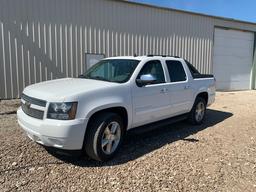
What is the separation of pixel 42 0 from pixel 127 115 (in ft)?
21.4

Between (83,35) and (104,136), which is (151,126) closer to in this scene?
(104,136)

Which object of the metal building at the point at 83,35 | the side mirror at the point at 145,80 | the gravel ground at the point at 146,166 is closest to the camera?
the gravel ground at the point at 146,166

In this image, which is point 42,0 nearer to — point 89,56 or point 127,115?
point 89,56

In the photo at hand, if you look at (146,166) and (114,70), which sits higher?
(114,70)

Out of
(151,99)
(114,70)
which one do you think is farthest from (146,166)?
(114,70)

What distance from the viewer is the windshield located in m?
4.98

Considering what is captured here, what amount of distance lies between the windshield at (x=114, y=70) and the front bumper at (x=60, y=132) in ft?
4.24

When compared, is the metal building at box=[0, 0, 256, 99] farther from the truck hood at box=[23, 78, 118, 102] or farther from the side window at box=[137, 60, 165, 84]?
the side window at box=[137, 60, 165, 84]

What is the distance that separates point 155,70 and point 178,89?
0.79 meters

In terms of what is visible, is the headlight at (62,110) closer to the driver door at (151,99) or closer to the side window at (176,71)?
the driver door at (151,99)

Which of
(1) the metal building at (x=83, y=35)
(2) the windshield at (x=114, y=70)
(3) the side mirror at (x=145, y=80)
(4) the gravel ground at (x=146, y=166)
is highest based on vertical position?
(1) the metal building at (x=83, y=35)

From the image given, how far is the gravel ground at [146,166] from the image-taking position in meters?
3.71

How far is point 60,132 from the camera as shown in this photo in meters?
3.81

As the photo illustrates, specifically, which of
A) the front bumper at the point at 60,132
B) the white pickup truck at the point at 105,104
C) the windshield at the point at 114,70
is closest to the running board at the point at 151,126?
the white pickup truck at the point at 105,104
